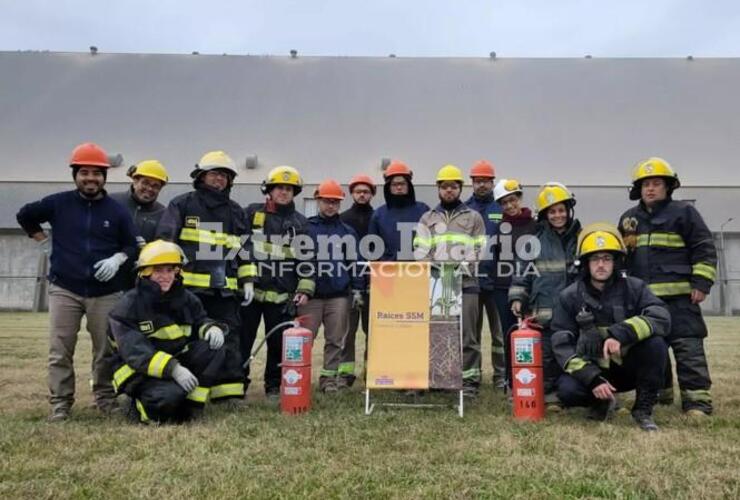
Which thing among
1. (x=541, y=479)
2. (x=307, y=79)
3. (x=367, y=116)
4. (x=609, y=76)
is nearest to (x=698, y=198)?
(x=609, y=76)

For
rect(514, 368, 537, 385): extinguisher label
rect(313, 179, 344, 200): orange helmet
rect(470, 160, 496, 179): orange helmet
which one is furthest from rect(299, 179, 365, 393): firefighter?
rect(514, 368, 537, 385): extinguisher label

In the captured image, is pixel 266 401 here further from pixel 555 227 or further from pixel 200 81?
pixel 200 81

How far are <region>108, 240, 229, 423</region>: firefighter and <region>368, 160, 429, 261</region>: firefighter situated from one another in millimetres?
2123

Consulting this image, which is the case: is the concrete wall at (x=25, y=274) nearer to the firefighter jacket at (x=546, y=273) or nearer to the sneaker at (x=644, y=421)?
the firefighter jacket at (x=546, y=273)

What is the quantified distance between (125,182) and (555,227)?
17.8 metres

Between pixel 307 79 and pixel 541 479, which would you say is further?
pixel 307 79

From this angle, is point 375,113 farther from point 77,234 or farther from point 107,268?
point 107,268

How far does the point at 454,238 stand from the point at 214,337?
2.37 m

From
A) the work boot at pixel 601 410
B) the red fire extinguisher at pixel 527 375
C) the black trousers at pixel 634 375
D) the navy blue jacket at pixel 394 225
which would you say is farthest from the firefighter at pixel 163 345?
the work boot at pixel 601 410

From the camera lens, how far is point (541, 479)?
Result: 2998mm

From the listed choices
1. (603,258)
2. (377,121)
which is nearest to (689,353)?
(603,258)

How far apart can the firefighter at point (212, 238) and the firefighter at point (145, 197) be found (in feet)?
1.34

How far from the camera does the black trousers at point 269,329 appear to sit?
18.8 feet

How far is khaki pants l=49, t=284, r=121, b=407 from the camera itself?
15.4ft
